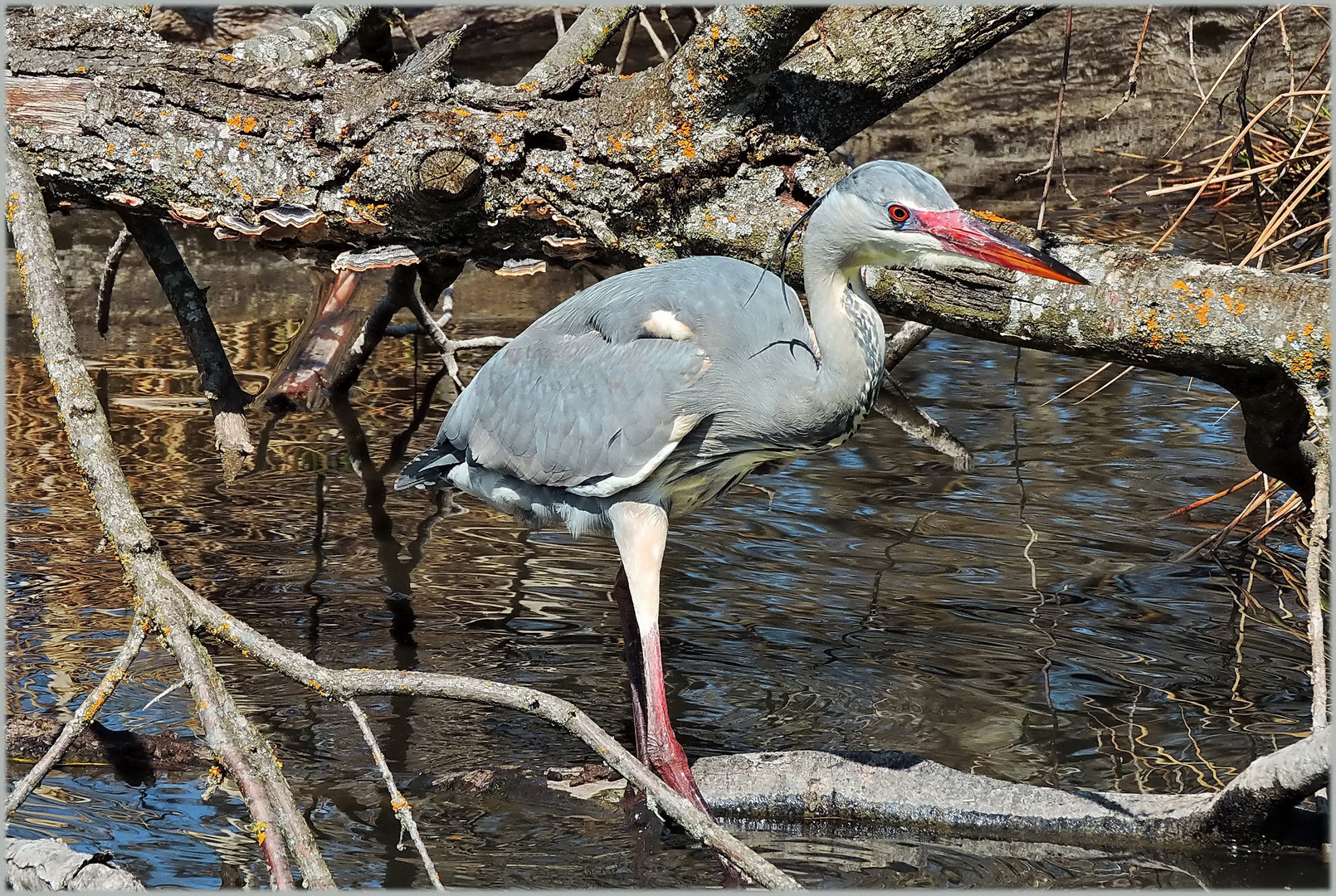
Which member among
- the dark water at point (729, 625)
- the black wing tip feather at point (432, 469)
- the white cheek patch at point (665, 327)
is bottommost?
the dark water at point (729, 625)

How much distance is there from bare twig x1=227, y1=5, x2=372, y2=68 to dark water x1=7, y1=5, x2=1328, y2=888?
1923mm

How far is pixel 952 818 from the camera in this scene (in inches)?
146

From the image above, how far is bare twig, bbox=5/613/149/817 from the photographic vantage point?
2643 mm

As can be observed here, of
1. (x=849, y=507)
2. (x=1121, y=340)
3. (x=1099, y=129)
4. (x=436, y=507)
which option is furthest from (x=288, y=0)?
(x=1121, y=340)

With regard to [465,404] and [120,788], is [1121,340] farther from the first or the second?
[120,788]

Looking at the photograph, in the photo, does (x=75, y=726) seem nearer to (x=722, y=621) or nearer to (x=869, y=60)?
(x=869, y=60)

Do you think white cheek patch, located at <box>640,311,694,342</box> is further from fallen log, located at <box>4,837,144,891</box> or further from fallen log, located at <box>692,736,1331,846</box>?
fallen log, located at <box>4,837,144,891</box>

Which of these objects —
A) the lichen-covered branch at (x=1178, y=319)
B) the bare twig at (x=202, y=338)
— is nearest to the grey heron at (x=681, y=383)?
the lichen-covered branch at (x=1178, y=319)

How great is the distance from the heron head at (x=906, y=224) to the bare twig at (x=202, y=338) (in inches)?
84.5

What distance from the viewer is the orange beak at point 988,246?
321cm

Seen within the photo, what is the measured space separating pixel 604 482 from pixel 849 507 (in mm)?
2401

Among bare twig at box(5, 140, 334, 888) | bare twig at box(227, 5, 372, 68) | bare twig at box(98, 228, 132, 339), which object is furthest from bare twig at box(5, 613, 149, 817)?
bare twig at box(98, 228, 132, 339)

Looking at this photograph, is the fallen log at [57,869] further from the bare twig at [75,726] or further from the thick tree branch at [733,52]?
the thick tree branch at [733,52]

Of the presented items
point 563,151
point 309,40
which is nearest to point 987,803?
point 563,151
